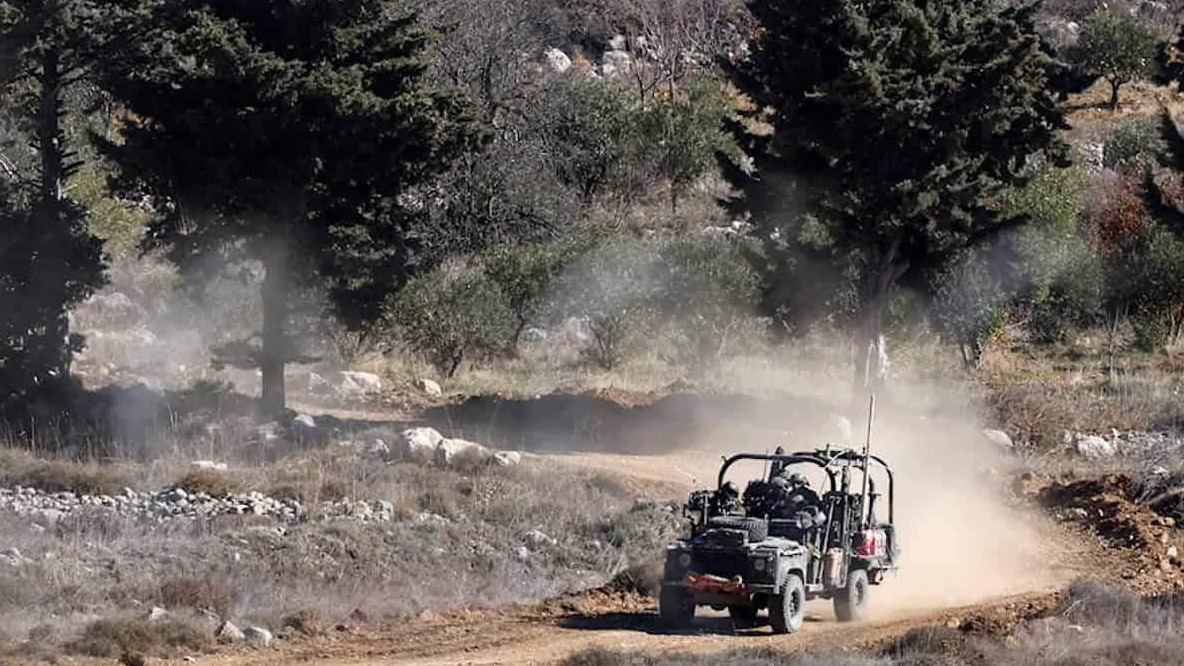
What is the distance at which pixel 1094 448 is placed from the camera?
34.4 m

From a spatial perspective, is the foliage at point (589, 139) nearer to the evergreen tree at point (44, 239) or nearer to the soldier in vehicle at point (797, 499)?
the evergreen tree at point (44, 239)

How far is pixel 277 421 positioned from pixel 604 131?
2711 centimetres

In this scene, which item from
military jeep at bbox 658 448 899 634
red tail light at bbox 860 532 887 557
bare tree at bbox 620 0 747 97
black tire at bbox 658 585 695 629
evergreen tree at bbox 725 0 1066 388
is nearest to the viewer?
military jeep at bbox 658 448 899 634

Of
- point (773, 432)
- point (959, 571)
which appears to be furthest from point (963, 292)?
point (959, 571)

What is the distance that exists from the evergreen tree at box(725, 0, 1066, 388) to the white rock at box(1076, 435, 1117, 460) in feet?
15.3

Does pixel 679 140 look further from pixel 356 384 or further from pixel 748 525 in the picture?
pixel 748 525

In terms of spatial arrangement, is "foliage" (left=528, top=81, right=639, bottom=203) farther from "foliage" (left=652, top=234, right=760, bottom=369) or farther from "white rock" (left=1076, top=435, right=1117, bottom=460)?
"white rock" (left=1076, top=435, right=1117, bottom=460)

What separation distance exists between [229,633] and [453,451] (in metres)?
11.6

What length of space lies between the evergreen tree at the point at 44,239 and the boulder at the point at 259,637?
1510cm

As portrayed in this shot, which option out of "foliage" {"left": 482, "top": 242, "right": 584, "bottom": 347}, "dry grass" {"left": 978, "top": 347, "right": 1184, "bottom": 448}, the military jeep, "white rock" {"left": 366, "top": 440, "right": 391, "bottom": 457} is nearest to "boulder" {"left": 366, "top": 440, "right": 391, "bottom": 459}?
"white rock" {"left": 366, "top": 440, "right": 391, "bottom": 457}

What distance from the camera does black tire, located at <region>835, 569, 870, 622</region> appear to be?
20469 mm

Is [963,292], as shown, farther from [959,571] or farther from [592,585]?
[592,585]

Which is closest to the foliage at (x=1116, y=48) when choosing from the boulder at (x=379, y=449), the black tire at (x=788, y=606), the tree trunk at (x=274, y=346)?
the tree trunk at (x=274, y=346)

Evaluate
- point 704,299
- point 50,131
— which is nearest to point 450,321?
point 704,299
